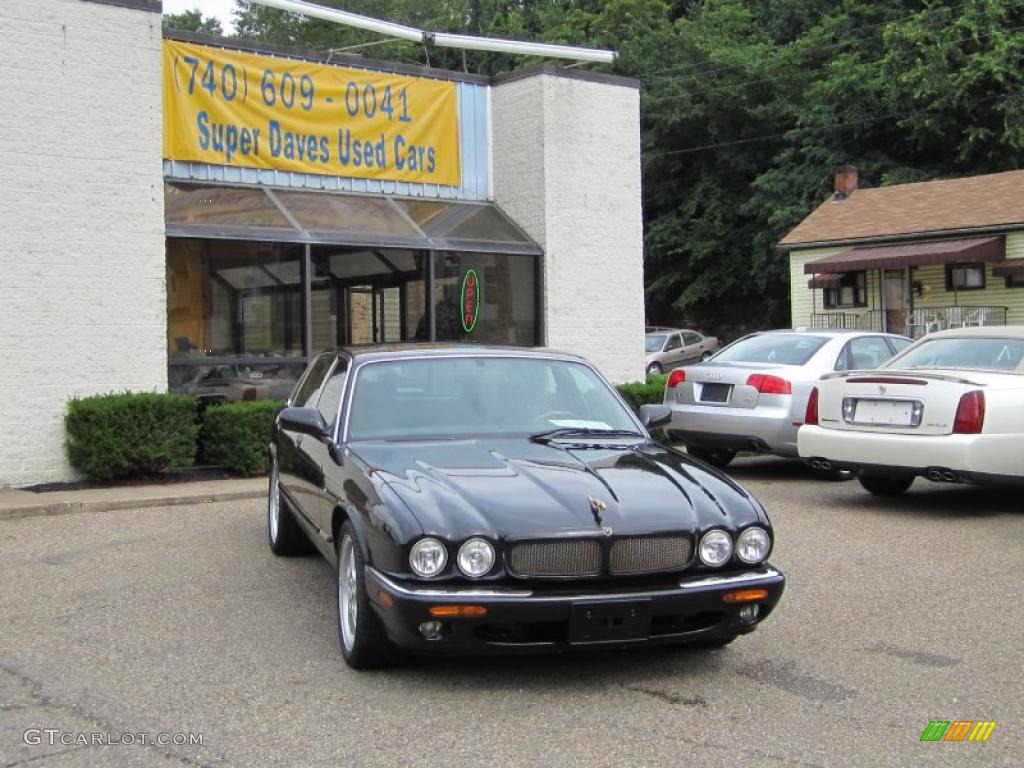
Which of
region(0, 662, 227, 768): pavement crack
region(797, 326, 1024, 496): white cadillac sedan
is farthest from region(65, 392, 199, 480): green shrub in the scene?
region(0, 662, 227, 768): pavement crack

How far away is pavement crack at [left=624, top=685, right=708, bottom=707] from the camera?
4.80 metres

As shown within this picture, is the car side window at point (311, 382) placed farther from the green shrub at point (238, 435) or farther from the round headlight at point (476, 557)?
the green shrub at point (238, 435)

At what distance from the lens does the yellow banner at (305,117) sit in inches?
563

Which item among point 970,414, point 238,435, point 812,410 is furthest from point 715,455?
point 238,435

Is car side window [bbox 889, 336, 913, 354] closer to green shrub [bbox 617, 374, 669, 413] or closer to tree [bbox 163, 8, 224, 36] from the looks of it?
green shrub [bbox 617, 374, 669, 413]

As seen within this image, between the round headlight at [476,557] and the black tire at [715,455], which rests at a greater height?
the round headlight at [476,557]

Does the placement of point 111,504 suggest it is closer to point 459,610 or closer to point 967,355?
point 459,610

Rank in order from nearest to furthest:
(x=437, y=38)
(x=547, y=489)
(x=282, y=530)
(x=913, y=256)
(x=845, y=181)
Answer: (x=547, y=489), (x=282, y=530), (x=437, y=38), (x=913, y=256), (x=845, y=181)

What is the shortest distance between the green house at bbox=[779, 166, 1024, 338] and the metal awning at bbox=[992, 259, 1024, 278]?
0.09ft

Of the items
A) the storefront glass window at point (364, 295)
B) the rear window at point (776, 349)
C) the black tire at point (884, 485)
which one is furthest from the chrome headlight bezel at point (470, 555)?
the storefront glass window at point (364, 295)

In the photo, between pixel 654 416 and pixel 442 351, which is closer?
pixel 442 351

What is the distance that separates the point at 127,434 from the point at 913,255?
2650cm

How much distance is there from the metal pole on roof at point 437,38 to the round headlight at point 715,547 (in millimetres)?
12284

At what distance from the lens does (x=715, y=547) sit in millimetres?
4992
